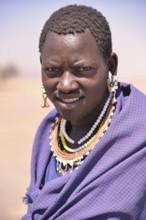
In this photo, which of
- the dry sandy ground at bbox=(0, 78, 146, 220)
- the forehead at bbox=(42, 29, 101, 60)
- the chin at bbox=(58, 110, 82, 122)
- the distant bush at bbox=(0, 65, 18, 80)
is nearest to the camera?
the forehead at bbox=(42, 29, 101, 60)

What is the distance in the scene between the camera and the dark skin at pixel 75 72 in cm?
171

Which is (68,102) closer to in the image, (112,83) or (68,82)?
(68,82)

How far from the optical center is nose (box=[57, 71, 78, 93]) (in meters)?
1.73

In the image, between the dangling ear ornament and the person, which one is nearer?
the person

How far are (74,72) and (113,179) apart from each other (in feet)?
1.52

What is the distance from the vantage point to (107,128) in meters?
1.86

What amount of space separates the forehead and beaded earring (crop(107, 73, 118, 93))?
16 cm

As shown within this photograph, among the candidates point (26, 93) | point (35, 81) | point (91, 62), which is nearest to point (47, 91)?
point (91, 62)

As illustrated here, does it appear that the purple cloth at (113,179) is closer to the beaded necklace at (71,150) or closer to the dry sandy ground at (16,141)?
→ the beaded necklace at (71,150)

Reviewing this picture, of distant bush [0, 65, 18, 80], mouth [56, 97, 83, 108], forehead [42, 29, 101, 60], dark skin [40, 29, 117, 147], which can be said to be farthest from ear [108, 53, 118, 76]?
distant bush [0, 65, 18, 80]

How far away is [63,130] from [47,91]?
374 mm

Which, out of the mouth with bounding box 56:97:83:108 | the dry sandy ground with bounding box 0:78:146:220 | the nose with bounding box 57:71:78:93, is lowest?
the dry sandy ground with bounding box 0:78:146:220

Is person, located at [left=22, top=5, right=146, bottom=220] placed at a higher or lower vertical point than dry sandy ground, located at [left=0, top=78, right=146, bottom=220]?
higher

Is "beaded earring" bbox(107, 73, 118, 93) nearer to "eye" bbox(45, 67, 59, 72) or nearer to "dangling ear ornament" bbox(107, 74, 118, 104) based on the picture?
"dangling ear ornament" bbox(107, 74, 118, 104)
